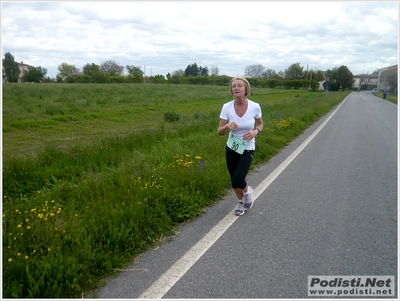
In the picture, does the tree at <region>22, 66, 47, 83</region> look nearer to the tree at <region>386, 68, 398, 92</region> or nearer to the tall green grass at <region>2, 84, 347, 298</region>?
the tall green grass at <region>2, 84, 347, 298</region>

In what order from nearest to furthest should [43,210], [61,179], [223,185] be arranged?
[43,210] → [223,185] → [61,179]

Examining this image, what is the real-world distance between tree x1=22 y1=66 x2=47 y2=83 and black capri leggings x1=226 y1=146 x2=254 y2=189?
6452 centimetres

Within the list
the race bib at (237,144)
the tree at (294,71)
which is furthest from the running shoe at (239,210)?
the tree at (294,71)

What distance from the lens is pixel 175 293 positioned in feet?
9.26

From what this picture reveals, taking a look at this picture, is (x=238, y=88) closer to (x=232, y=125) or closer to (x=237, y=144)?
(x=232, y=125)

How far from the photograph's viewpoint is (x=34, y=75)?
63.4 metres

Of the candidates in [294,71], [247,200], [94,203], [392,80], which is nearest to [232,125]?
[247,200]

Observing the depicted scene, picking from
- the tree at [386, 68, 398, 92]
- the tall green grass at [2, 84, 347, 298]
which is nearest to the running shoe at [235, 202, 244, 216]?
the tall green grass at [2, 84, 347, 298]

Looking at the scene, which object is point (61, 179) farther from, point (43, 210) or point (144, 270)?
point (144, 270)

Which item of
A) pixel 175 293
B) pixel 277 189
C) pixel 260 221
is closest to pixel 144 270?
pixel 175 293

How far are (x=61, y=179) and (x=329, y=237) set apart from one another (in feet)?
15.6

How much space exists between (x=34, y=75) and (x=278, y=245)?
232 feet

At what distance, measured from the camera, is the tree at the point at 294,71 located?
115000mm

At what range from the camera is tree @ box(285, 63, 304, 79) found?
11500 cm
